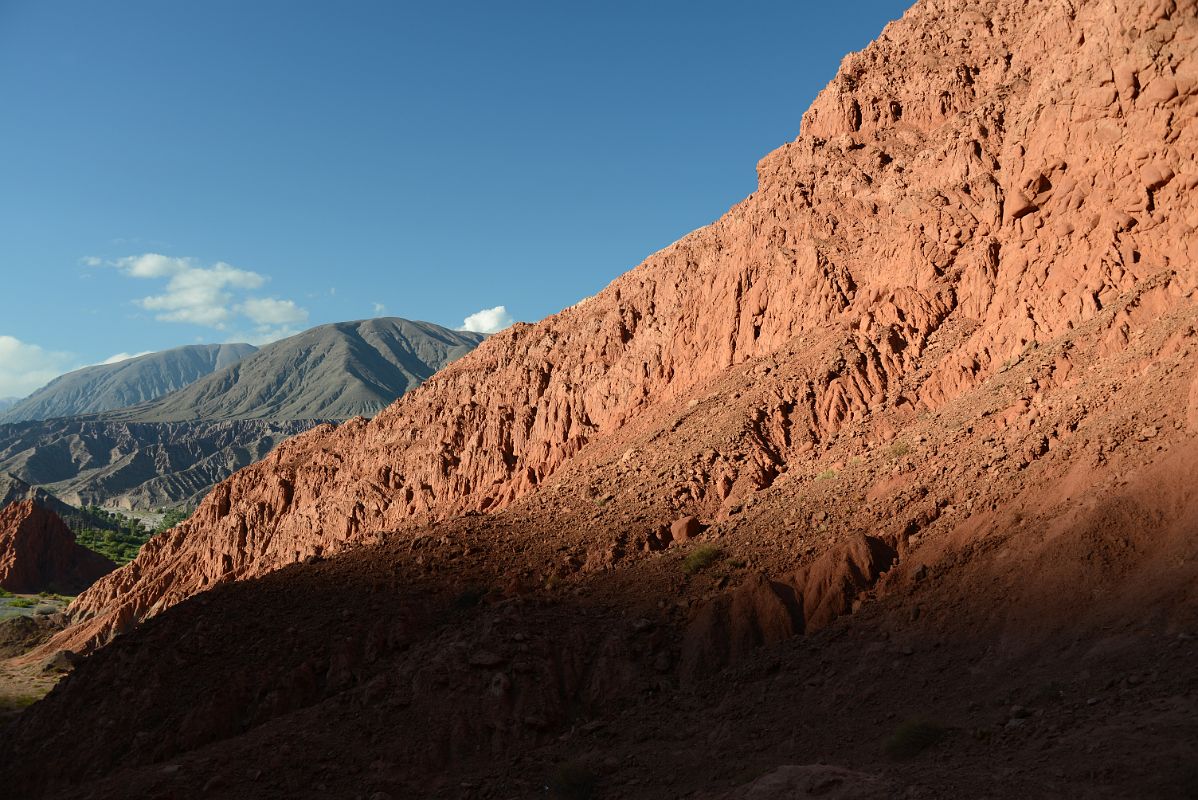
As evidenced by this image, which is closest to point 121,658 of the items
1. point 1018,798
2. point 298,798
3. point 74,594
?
point 298,798

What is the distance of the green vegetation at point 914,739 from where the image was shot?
10.8 metres

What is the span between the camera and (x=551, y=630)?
1708 centimetres

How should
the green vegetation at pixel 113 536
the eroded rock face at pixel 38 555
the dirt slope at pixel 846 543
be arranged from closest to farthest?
the dirt slope at pixel 846 543
the eroded rock face at pixel 38 555
the green vegetation at pixel 113 536

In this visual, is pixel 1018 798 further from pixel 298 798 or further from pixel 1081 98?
pixel 1081 98

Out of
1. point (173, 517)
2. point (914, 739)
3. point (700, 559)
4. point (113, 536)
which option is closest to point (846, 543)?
point (700, 559)

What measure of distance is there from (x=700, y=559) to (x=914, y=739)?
8.10 meters

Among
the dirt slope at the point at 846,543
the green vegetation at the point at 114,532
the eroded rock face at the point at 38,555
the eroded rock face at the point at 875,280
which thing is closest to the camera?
the dirt slope at the point at 846,543

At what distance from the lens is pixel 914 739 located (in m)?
10.9

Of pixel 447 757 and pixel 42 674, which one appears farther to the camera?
pixel 42 674

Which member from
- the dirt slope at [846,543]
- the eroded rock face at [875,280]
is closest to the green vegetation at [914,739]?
the dirt slope at [846,543]

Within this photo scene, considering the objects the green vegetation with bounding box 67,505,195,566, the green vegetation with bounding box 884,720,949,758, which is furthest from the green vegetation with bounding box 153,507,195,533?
the green vegetation with bounding box 884,720,949,758

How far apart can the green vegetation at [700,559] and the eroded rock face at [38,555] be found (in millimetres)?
69361

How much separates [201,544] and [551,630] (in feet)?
130

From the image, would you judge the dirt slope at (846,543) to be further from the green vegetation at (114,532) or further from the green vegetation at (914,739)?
the green vegetation at (114,532)
